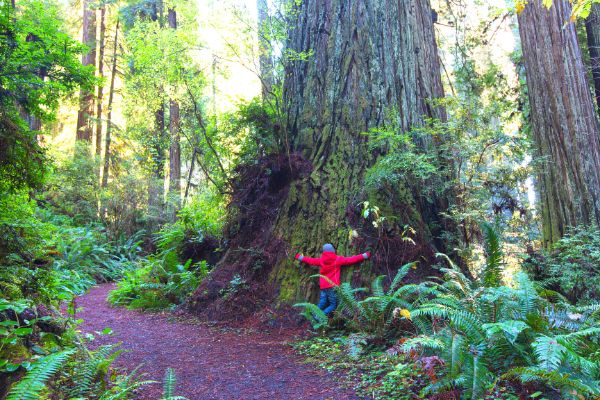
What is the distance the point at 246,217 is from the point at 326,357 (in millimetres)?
3715

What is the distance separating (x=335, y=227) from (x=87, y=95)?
15.6 metres

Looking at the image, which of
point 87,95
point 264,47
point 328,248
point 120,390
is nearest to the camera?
point 120,390

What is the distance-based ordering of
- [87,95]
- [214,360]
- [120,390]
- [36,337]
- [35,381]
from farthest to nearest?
[87,95] < [214,360] < [36,337] < [120,390] < [35,381]

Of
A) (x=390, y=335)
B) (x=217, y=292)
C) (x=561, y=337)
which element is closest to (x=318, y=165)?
Answer: (x=217, y=292)

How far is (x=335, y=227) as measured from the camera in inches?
253

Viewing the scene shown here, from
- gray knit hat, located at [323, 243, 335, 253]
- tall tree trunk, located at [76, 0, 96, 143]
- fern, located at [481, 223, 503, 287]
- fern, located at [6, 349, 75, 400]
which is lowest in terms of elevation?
fern, located at [6, 349, 75, 400]

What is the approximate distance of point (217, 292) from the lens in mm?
6957

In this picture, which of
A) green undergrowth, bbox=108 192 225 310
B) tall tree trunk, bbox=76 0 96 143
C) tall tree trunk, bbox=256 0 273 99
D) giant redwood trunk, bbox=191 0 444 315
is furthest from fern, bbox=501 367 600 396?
tall tree trunk, bbox=76 0 96 143

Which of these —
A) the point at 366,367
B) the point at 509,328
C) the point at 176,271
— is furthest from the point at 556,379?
the point at 176,271

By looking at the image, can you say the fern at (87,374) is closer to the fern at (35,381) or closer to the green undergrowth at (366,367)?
the fern at (35,381)

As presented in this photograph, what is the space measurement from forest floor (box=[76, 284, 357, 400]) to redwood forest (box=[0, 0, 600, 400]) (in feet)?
0.13

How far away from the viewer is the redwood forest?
3.60 m

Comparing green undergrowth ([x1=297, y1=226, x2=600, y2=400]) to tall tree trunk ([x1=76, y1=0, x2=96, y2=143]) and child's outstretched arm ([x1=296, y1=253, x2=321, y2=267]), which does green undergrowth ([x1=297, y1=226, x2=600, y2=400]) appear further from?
tall tree trunk ([x1=76, y1=0, x2=96, y2=143])

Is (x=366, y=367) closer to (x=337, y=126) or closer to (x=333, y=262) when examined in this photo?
(x=333, y=262)
